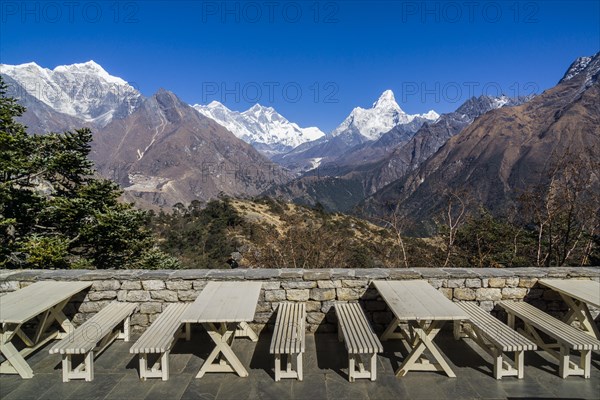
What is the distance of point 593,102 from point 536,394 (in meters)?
184

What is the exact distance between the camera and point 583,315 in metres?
4.63

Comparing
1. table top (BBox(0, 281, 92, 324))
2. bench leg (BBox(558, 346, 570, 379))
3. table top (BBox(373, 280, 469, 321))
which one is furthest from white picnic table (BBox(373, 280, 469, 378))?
table top (BBox(0, 281, 92, 324))

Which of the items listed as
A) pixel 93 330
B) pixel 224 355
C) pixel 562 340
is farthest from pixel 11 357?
pixel 562 340

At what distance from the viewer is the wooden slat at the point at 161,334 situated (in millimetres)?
3822

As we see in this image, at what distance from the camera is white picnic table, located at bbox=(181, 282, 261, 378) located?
390cm

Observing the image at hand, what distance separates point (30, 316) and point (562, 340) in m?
5.81

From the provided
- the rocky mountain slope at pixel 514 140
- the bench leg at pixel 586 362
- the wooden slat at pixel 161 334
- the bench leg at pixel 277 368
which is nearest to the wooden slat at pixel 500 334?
the bench leg at pixel 586 362

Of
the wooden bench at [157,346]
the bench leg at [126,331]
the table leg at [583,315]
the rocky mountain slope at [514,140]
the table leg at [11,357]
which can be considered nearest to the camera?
the wooden bench at [157,346]

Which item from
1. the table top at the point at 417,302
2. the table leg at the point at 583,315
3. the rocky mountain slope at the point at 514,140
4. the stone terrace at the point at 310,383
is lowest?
the stone terrace at the point at 310,383

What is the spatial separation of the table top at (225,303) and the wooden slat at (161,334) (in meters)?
0.27

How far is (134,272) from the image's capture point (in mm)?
5355

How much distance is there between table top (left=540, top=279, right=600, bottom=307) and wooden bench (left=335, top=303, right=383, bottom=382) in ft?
8.61

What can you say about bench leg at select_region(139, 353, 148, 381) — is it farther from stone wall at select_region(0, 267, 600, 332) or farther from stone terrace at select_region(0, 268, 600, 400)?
stone wall at select_region(0, 267, 600, 332)

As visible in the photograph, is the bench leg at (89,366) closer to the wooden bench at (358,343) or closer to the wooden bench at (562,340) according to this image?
the wooden bench at (358,343)
